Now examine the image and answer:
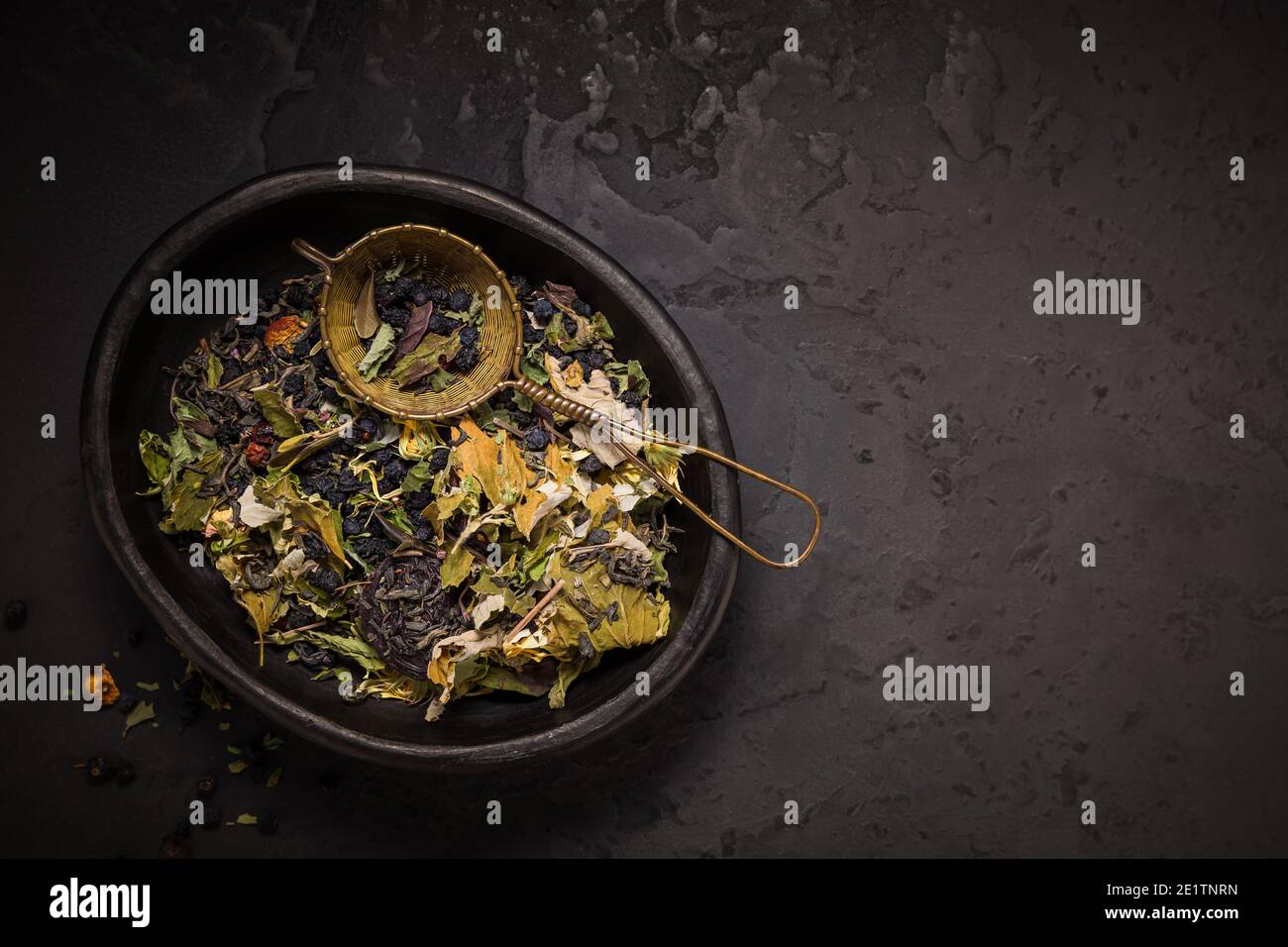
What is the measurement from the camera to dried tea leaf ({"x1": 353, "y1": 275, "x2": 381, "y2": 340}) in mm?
2314

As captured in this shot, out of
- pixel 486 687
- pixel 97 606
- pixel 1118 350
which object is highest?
pixel 1118 350

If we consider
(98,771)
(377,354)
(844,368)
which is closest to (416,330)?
(377,354)

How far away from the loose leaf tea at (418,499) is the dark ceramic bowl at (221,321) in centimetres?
5

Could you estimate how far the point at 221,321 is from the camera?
2.36m

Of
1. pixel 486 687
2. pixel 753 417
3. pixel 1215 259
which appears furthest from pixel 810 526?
pixel 1215 259

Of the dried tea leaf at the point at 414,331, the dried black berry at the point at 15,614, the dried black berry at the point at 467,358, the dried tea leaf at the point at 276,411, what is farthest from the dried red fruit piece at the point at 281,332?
the dried black berry at the point at 15,614

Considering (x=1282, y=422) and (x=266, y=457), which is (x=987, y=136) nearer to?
(x=1282, y=422)

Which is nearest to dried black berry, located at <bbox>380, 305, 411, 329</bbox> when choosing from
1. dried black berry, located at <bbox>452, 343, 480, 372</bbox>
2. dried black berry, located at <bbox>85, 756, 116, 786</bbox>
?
dried black berry, located at <bbox>452, 343, 480, 372</bbox>

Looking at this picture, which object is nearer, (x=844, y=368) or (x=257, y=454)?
(x=257, y=454)

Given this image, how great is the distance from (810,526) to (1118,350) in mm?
1002

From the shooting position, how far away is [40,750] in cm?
252

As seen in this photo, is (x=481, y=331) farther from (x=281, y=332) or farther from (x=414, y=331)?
(x=281, y=332)

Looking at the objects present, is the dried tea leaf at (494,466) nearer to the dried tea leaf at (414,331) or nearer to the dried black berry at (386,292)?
the dried tea leaf at (414,331)

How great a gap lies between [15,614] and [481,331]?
1.47m
